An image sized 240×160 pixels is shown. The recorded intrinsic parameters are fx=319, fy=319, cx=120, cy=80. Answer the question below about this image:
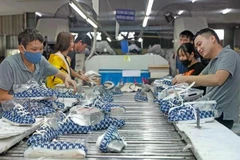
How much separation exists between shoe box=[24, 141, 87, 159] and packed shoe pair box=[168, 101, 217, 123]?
61 centimetres

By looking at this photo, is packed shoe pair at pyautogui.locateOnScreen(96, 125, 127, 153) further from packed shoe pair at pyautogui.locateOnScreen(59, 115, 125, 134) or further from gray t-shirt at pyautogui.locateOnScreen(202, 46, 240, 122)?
gray t-shirt at pyautogui.locateOnScreen(202, 46, 240, 122)

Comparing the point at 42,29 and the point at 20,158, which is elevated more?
the point at 42,29

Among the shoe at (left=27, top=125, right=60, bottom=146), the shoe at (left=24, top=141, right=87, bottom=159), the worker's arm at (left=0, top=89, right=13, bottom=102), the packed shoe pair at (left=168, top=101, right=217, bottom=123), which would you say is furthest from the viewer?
the worker's arm at (left=0, top=89, right=13, bottom=102)

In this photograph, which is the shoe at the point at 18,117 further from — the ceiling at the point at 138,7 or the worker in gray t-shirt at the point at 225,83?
the ceiling at the point at 138,7

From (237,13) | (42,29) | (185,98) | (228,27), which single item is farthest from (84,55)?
(228,27)

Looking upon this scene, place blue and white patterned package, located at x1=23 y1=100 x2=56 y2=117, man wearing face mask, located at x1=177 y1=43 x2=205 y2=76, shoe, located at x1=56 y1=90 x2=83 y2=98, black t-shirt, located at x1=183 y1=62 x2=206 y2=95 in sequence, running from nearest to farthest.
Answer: blue and white patterned package, located at x1=23 y1=100 x2=56 y2=117, shoe, located at x1=56 y1=90 x2=83 y2=98, black t-shirt, located at x1=183 y1=62 x2=206 y2=95, man wearing face mask, located at x1=177 y1=43 x2=205 y2=76

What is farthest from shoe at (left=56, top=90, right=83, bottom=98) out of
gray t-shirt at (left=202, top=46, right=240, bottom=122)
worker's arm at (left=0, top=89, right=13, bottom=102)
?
gray t-shirt at (left=202, top=46, right=240, bottom=122)

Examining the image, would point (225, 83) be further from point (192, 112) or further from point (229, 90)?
point (192, 112)

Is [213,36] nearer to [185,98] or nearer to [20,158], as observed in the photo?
[185,98]


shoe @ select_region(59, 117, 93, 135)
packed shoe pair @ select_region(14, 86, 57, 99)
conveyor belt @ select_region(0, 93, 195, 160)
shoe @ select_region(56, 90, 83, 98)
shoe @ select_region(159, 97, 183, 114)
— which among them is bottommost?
conveyor belt @ select_region(0, 93, 195, 160)

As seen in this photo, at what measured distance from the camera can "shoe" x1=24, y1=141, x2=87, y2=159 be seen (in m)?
1.04

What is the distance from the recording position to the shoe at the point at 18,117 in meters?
1.38

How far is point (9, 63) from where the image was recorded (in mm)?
2135

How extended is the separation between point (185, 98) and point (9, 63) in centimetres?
117
